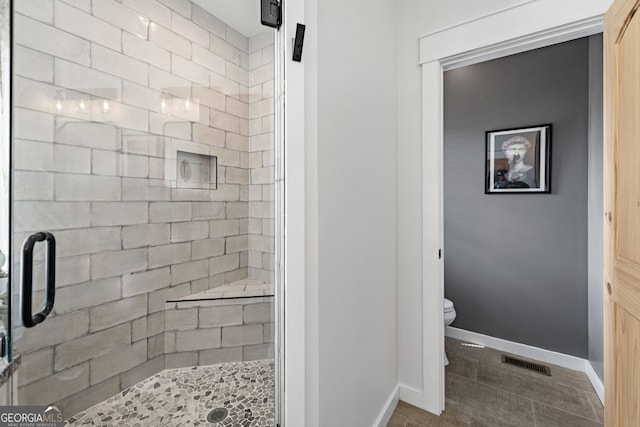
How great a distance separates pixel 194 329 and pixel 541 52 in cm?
314

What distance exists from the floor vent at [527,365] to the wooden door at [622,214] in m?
1.18

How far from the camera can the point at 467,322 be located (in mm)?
2496

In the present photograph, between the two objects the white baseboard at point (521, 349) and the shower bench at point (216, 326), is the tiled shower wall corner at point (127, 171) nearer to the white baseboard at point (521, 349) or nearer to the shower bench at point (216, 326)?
the shower bench at point (216, 326)

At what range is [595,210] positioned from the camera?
6.18ft

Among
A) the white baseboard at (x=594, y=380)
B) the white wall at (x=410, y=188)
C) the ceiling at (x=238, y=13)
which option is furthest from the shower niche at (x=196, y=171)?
the white baseboard at (x=594, y=380)

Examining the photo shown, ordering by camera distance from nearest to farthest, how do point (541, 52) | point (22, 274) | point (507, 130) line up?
point (22, 274) → point (541, 52) → point (507, 130)

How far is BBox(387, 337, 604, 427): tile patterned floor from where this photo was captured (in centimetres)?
156

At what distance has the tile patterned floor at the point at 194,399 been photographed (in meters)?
1.19

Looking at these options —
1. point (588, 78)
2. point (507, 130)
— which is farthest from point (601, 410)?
point (588, 78)

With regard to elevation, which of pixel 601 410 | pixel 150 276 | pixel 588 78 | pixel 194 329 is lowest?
pixel 601 410

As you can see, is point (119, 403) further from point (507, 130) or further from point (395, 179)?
point (507, 130)

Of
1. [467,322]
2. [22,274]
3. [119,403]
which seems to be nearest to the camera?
[22,274]

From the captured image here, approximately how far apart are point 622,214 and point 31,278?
6.19 ft

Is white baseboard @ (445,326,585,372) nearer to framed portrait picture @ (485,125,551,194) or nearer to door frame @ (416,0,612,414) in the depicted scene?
door frame @ (416,0,612,414)
